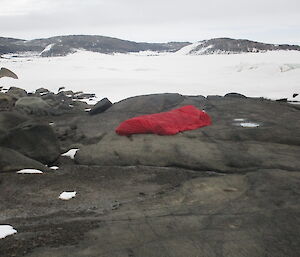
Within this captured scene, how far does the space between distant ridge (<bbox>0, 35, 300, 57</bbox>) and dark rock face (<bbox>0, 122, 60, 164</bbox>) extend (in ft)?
186

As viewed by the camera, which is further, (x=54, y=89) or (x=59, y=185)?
(x=54, y=89)

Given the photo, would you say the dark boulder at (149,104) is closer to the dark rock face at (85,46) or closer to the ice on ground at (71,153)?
the ice on ground at (71,153)

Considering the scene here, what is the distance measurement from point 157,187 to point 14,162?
98.5 inches

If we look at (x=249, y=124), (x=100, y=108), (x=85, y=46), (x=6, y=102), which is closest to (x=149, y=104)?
(x=100, y=108)

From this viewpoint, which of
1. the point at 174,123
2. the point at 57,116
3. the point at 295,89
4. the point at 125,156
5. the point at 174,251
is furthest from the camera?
the point at 295,89

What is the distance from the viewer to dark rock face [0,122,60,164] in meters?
7.51

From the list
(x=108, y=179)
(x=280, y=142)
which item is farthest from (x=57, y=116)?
(x=280, y=142)

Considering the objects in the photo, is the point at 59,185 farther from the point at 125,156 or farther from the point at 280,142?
the point at 280,142

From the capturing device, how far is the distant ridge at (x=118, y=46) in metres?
70.0

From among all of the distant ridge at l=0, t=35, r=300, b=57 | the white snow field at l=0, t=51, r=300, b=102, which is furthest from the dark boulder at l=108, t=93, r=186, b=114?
the distant ridge at l=0, t=35, r=300, b=57

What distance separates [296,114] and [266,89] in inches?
293

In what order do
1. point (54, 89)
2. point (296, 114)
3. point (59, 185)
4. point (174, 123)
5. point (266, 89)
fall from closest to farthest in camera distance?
point (59, 185) → point (174, 123) → point (296, 114) → point (266, 89) → point (54, 89)

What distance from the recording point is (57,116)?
491 inches

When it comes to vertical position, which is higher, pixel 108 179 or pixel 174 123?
pixel 174 123
